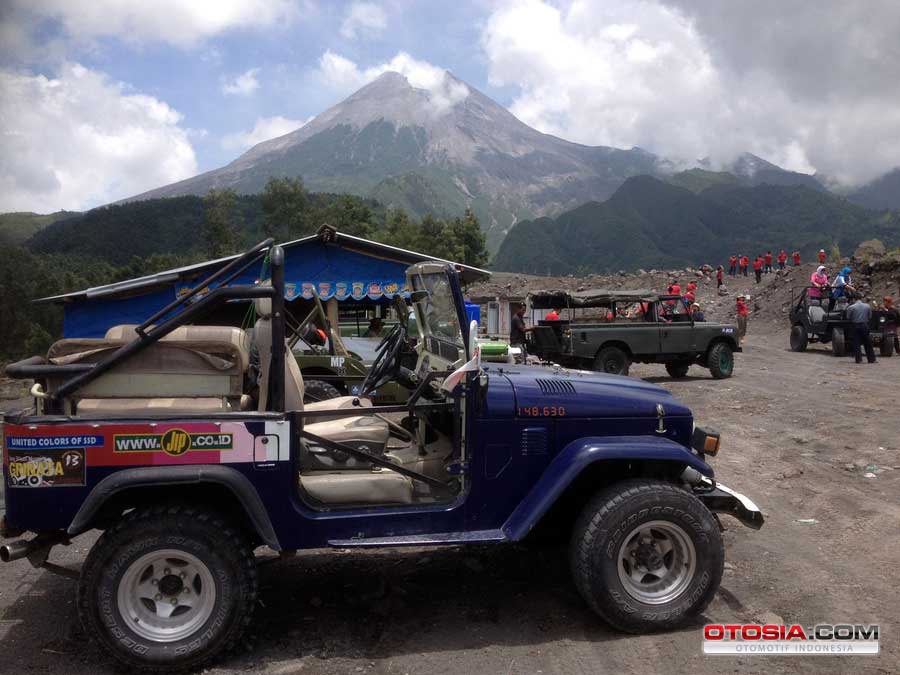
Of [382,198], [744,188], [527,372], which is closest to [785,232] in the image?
[744,188]

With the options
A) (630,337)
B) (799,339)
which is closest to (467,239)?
(799,339)

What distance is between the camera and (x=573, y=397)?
12.4 ft

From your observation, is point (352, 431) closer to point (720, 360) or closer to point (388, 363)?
point (388, 363)

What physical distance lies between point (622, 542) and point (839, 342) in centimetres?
1649

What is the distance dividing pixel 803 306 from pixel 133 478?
19514 mm

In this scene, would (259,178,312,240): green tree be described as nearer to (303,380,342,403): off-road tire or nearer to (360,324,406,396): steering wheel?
(303,380,342,403): off-road tire

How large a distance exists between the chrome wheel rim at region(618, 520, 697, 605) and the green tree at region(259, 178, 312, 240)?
4972 cm

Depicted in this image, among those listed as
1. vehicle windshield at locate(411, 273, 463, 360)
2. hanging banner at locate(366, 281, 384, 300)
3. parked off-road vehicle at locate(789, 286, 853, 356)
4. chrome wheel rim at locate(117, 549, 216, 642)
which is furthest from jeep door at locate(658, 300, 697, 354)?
chrome wheel rim at locate(117, 549, 216, 642)

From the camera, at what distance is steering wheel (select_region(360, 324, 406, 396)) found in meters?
4.03

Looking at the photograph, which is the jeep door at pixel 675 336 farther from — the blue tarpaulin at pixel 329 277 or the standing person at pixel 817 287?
the standing person at pixel 817 287

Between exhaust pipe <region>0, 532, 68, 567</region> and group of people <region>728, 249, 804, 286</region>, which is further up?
group of people <region>728, 249, 804, 286</region>

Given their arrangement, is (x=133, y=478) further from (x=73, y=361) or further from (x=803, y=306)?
(x=803, y=306)

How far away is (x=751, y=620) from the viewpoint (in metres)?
3.79

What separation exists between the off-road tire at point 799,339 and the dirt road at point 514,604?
1350 centimetres
